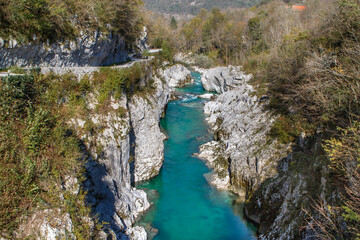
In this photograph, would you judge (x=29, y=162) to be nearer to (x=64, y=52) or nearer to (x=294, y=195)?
(x=64, y=52)

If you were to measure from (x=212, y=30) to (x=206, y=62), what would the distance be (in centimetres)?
1272

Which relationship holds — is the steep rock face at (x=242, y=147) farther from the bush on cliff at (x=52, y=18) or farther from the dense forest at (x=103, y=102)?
the bush on cliff at (x=52, y=18)

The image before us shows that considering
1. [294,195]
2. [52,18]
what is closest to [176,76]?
[52,18]

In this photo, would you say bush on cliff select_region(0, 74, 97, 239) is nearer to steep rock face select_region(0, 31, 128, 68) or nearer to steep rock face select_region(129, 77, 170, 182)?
steep rock face select_region(0, 31, 128, 68)

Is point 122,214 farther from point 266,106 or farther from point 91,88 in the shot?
point 266,106

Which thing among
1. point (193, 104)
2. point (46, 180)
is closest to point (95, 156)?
point (46, 180)

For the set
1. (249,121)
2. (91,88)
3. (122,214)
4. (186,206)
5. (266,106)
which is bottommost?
(186,206)

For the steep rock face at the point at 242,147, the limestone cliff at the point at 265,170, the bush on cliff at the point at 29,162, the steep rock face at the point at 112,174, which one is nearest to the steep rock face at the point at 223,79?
the steep rock face at the point at 242,147

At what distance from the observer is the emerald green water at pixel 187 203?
12.8m

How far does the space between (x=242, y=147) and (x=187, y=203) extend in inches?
225

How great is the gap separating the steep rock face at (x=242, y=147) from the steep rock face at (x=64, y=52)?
36.5ft

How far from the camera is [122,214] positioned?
11.8 meters

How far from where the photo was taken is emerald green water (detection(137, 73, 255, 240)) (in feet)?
42.0

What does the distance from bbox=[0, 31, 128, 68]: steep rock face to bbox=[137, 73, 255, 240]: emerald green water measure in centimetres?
909
